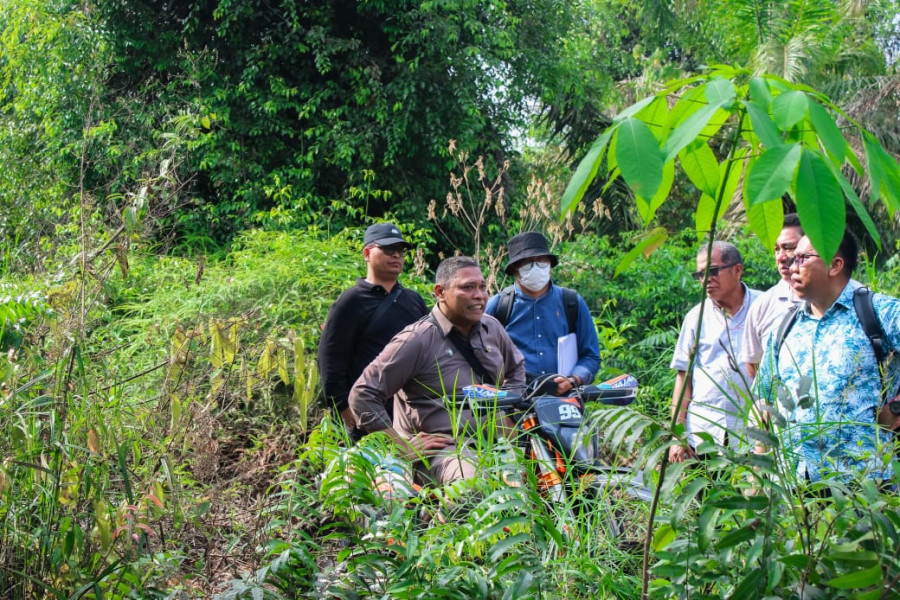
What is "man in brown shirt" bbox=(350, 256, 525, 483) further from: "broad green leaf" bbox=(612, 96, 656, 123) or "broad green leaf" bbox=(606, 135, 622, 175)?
"broad green leaf" bbox=(612, 96, 656, 123)

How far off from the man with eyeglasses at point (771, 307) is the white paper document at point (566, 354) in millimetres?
1092

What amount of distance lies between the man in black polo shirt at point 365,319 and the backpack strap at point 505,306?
498 mm

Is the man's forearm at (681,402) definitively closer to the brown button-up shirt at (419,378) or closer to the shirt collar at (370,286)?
the brown button-up shirt at (419,378)

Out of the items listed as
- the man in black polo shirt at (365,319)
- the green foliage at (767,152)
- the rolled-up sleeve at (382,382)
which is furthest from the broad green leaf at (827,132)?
the man in black polo shirt at (365,319)

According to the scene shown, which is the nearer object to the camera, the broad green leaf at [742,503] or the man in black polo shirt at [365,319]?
the broad green leaf at [742,503]

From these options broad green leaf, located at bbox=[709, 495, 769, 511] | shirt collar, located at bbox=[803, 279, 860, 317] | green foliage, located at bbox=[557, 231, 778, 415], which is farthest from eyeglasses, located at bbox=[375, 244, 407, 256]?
broad green leaf, located at bbox=[709, 495, 769, 511]

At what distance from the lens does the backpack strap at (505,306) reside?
5.45 m

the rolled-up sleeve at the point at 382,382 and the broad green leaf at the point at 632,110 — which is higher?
the broad green leaf at the point at 632,110

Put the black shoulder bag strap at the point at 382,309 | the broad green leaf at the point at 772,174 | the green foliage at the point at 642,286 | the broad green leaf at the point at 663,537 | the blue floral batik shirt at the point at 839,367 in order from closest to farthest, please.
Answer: the broad green leaf at the point at 772,174, the broad green leaf at the point at 663,537, the blue floral batik shirt at the point at 839,367, the black shoulder bag strap at the point at 382,309, the green foliage at the point at 642,286

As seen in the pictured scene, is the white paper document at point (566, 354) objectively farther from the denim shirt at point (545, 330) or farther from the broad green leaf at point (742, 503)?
the broad green leaf at point (742, 503)

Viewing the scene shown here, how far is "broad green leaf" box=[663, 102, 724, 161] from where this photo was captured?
55.6 inches

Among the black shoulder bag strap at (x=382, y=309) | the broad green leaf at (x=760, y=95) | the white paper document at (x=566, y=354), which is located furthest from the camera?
the white paper document at (x=566, y=354)

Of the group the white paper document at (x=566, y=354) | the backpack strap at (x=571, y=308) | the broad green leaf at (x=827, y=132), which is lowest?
the white paper document at (x=566, y=354)

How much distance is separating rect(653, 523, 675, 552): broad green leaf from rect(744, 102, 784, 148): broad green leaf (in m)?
1.08
